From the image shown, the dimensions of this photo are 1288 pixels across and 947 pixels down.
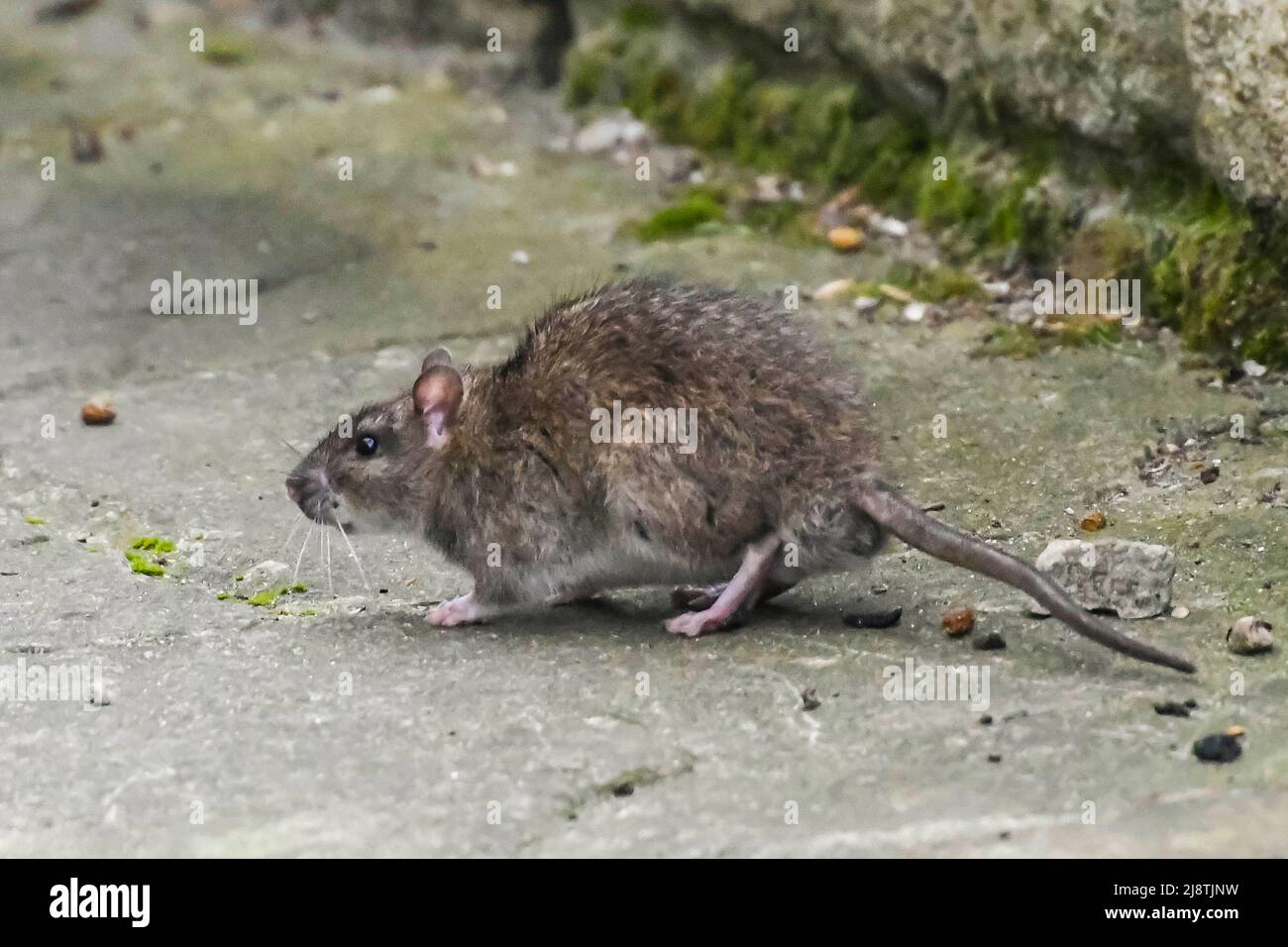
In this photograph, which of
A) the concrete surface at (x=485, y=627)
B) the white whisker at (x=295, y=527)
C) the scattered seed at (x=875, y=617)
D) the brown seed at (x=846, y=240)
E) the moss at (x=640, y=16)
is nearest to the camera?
the concrete surface at (x=485, y=627)

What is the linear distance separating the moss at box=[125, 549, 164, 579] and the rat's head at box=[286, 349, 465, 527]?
17.5 inches

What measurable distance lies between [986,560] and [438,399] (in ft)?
5.09

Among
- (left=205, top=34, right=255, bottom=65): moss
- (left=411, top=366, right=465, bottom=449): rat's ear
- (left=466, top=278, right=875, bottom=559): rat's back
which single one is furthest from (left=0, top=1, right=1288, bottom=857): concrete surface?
(left=205, top=34, right=255, bottom=65): moss

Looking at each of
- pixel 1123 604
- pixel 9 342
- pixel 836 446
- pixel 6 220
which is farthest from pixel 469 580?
pixel 6 220

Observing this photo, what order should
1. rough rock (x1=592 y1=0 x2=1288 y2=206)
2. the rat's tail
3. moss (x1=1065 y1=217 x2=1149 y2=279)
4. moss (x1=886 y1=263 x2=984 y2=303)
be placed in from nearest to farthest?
the rat's tail, rough rock (x1=592 y1=0 x2=1288 y2=206), moss (x1=1065 y1=217 x2=1149 y2=279), moss (x1=886 y1=263 x2=984 y2=303)

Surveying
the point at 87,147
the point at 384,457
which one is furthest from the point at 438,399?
the point at 87,147

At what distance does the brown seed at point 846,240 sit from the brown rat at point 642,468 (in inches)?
98.5

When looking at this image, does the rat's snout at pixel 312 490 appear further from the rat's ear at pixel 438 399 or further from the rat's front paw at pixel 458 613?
the rat's front paw at pixel 458 613

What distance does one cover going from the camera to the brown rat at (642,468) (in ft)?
14.8

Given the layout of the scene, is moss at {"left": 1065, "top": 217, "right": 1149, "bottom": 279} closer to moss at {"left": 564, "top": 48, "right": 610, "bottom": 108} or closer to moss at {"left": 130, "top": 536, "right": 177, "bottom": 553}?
moss at {"left": 564, "top": 48, "right": 610, "bottom": 108}

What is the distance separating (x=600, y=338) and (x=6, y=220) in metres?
4.55

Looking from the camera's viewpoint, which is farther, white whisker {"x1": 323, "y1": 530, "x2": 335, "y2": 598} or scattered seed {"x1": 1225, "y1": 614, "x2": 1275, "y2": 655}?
white whisker {"x1": 323, "y1": 530, "x2": 335, "y2": 598}

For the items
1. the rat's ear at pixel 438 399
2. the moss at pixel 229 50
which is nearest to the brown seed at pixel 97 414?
the rat's ear at pixel 438 399

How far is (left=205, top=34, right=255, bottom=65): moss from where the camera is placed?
10.4 meters
